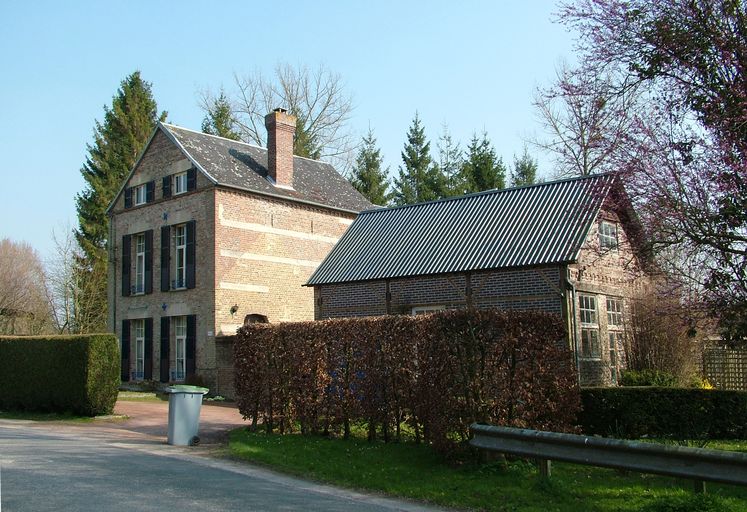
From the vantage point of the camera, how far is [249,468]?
1080 cm

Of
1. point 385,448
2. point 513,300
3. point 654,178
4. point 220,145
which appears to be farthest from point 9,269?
point 654,178

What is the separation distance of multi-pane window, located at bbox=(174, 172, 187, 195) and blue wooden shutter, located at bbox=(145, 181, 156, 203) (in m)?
1.58

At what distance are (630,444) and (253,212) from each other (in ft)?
67.3

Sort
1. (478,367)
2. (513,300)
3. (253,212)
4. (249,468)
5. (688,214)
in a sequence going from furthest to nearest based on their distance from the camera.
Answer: (253,212) < (513,300) < (249,468) < (478,367) < (688,214)

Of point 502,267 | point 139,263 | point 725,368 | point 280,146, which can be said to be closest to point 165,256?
point 139,263

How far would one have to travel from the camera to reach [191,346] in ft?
84.0

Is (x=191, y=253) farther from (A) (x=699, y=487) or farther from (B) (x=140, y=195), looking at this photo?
(A) (x=699, y=487)

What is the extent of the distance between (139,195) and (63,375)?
12.8m

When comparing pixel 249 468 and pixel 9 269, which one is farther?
pixel 9 269

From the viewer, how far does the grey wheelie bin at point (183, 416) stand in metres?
13.3

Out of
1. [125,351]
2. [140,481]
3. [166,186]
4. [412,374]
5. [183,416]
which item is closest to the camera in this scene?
[140,481]

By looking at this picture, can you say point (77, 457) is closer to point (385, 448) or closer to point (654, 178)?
point (385, 448)

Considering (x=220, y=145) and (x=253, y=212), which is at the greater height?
(x=220, y=145)

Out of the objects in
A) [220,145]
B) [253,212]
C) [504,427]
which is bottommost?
[504,427]
